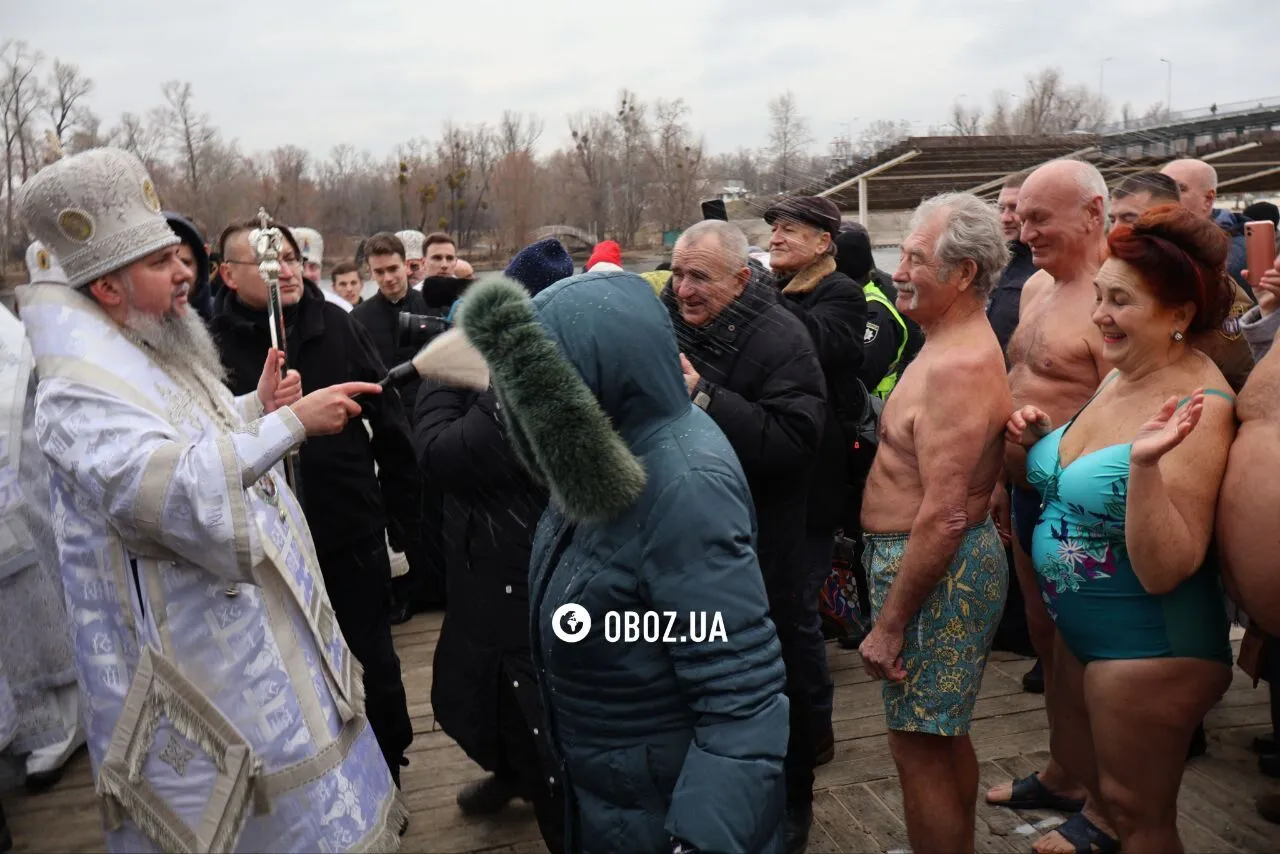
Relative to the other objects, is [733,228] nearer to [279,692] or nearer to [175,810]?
[279,692]

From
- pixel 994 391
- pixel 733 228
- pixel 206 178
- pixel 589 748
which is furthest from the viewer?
pixel 206 178

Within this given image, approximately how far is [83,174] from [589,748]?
201 centimetres

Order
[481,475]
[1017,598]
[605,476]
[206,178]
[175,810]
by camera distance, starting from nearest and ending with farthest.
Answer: [605,476] < [175,810] < [481,475] < [1017,598] < [206,178]

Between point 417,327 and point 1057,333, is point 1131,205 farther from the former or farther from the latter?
point 417,327

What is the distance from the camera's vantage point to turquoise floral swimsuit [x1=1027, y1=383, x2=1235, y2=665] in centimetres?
257

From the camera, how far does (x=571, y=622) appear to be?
1.85 metres

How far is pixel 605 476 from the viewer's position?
171 cm

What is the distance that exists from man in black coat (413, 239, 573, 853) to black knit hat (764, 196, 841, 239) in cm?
138

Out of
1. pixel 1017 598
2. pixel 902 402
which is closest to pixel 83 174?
pixel 902 402

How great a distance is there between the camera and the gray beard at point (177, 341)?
2.68m

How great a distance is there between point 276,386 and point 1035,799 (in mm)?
3042

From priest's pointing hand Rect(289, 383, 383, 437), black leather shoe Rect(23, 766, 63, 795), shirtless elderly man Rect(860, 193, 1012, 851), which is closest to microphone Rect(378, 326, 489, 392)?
priest's pointing hand Rect(289, 383, 383, 437)

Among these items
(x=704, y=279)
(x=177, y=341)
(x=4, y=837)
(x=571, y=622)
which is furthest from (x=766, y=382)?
(x=4, y=837)

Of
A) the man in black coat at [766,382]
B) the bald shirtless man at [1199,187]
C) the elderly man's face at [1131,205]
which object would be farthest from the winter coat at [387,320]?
the bald shirtless man at [1199,187]
